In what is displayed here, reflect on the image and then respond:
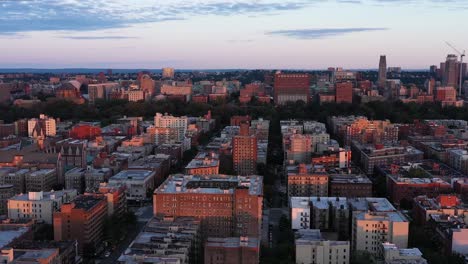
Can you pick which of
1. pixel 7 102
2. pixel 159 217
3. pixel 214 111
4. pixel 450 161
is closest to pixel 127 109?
pixel 214 111

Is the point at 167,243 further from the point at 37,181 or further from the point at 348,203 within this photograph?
the point at 37,181

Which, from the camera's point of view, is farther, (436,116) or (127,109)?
(127,109)

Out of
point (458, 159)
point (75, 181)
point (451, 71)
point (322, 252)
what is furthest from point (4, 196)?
point (451, 71)

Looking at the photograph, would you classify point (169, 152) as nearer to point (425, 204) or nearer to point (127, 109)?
point (425, 204)

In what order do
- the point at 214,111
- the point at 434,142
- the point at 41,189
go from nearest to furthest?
the point at 41,189
the point at 434,142
the point at 214,111

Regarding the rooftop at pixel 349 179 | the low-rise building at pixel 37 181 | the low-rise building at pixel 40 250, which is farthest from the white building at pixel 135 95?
the low-rise building at pixel 40 250

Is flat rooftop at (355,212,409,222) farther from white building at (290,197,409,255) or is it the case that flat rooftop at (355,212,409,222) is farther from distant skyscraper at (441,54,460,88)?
distant skyscraper at (441,54,460,88)

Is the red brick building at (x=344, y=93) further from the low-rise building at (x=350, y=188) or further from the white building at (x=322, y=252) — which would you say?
the white building at (x=322, y=252)
